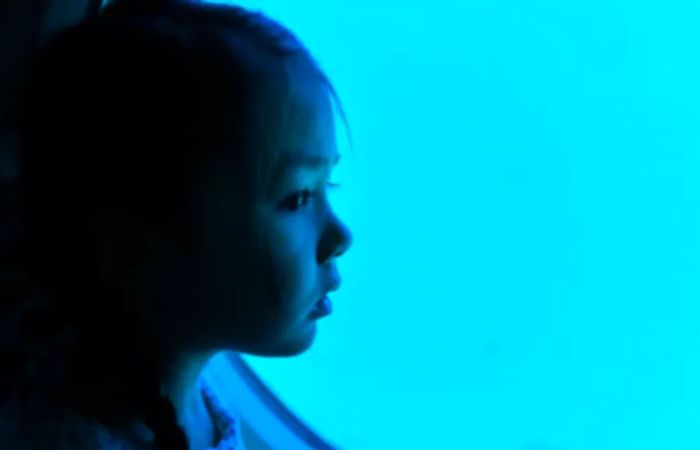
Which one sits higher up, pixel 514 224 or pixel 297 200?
pixel 514 224

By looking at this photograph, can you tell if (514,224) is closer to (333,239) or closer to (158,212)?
(333,239)

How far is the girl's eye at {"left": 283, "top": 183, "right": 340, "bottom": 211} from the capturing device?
1.76 ft

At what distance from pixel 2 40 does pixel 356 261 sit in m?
0.53

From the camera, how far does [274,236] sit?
530 millimetres

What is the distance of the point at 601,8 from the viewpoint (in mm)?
870

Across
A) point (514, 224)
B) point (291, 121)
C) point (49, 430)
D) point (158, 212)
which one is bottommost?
point (49, 430)

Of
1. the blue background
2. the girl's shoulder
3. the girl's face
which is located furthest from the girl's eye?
the blue background

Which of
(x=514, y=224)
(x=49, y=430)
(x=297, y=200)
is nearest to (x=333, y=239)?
(x=297, y=200)

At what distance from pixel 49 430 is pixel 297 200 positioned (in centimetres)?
25

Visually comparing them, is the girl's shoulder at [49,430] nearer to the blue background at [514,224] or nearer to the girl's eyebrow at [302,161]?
the girl's eyebrow at [302,161]

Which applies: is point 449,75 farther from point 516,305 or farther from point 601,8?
point 516,305

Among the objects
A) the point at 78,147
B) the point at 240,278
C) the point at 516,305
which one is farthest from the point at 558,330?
the point at 78,147

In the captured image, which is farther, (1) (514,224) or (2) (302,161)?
(1) (514,224)

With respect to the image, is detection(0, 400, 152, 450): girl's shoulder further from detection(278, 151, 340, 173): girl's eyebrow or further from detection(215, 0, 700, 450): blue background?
detection(215, 0, 700, 450): blue background
